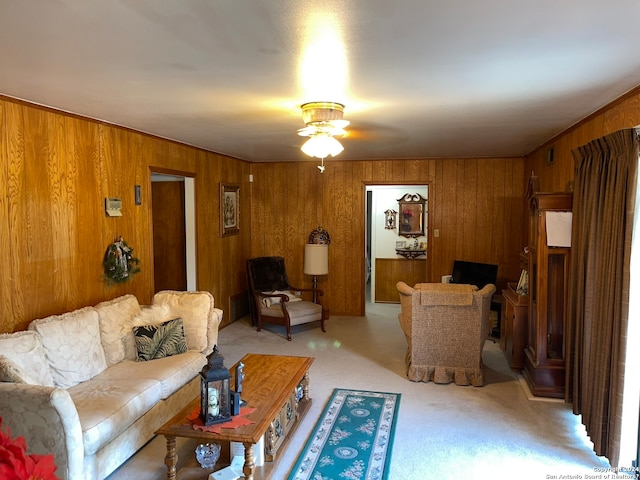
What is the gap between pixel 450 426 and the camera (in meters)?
3.41

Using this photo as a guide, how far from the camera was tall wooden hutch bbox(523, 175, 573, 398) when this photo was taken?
381 centimetres

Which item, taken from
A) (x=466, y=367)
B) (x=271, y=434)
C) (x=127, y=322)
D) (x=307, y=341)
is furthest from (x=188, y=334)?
(x=466, y=367)

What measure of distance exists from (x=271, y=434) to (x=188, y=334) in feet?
4.74

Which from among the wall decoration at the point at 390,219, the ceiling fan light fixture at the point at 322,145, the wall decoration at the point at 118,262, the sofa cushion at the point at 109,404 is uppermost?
the ceiling fan light fixture at the point at 322,145

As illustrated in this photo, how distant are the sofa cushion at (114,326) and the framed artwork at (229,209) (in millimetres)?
2468

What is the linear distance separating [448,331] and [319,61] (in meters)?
2.78

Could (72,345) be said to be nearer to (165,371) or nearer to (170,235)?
(165,371)

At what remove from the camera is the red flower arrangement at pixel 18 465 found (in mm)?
629

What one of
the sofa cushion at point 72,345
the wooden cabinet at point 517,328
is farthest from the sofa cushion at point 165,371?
the wooden cabinet at point 517,328

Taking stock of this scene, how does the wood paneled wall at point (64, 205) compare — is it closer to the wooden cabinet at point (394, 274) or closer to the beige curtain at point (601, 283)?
the beige curtain at point (601, 283)

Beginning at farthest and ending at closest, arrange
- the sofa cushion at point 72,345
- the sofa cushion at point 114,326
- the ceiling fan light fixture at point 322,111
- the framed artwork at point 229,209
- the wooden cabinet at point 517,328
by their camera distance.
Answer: the framed artwork at point 229,209 < the wooden cabinet at point 517,328 < the sofa cushion at point 114,326 < the ceiling fan light fixture at point 322,111 < the sofa cushion at point 72,345

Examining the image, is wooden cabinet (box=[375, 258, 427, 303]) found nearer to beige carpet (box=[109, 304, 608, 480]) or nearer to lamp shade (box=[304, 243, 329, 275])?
lamp shade (box=[304, 243, 329, 275])

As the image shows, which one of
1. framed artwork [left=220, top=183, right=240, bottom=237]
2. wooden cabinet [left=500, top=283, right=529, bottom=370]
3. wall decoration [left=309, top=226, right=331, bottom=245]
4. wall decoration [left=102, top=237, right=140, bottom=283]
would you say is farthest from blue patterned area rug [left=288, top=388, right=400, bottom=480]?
wall decoration [left=309, top=226, right=331, bottom=245]

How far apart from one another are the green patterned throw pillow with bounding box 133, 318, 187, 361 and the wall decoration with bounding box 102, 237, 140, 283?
601mm
